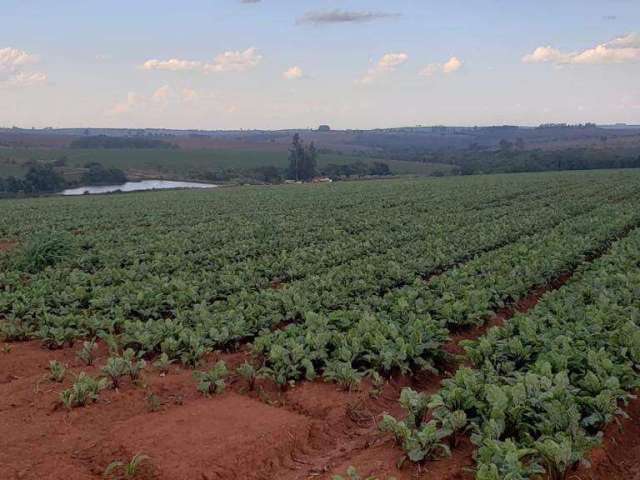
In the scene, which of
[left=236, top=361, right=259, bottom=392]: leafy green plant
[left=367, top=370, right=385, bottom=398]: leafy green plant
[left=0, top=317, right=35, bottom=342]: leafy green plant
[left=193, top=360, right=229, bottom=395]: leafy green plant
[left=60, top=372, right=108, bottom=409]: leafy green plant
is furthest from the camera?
[left=0, top=317, right=35, bottom=342]: leafy green plant

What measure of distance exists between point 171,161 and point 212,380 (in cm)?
10225

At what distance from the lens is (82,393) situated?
632 centimetres

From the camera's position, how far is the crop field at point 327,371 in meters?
4.98

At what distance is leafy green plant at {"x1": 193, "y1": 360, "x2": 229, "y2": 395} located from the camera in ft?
21.8

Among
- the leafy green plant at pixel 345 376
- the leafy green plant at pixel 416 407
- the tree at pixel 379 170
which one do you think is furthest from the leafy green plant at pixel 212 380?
the tree at pixel 379 170

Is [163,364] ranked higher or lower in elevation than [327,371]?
lower

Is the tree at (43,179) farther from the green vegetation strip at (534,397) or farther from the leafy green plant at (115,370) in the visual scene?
the green vegetation strip at (534,397)

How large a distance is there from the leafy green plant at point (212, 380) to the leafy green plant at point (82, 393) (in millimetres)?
1044

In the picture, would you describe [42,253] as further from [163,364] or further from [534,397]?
[534,397]

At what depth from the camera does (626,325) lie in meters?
6.95

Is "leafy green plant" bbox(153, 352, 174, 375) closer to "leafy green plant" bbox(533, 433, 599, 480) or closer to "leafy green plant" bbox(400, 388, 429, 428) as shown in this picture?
"leafy green plant" bbox(400, 388, 429, 428)

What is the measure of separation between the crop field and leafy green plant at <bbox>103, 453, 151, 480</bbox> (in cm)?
2

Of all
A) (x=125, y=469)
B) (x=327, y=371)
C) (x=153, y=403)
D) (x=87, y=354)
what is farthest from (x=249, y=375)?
(x=87, y=354)

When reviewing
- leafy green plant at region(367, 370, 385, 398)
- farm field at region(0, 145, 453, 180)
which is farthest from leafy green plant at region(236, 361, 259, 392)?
farm field at region(0, 145, 453, 180)
